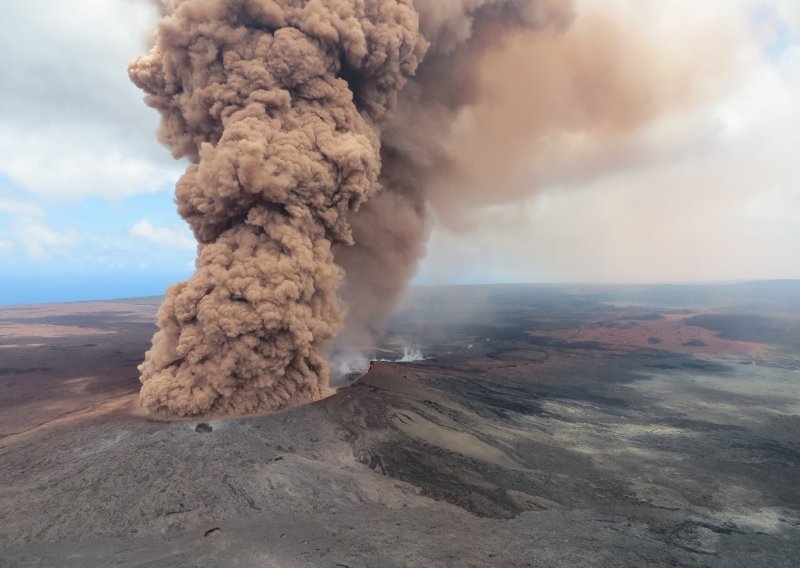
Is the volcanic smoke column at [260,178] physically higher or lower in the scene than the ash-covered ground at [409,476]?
higher

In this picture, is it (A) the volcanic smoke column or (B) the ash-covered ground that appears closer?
(B) the ash-covered ground

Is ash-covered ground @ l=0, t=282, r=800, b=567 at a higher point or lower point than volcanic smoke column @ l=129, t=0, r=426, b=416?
lower

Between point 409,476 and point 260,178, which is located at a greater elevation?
point 260,178

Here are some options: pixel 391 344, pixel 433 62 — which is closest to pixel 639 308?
pixel 391 344

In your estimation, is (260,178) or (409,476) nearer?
(409,476)
